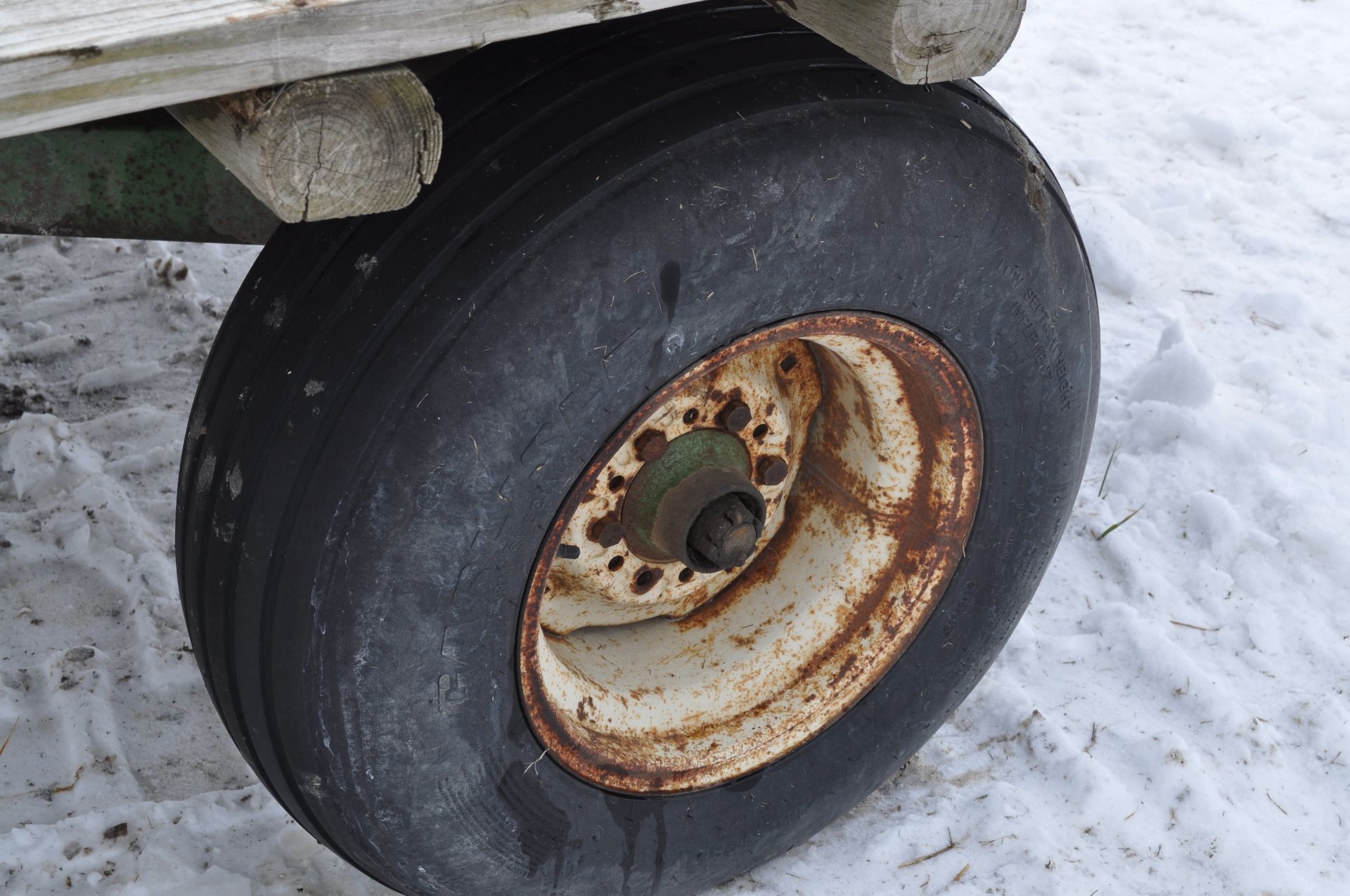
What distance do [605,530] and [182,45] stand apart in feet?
3.33

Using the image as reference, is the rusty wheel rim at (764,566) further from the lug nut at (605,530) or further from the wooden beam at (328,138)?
the wooden beam at (328,138)

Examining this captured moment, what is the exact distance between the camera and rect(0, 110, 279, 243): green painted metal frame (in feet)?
5.45

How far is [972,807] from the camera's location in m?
2.28

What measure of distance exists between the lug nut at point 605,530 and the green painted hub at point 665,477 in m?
0.02

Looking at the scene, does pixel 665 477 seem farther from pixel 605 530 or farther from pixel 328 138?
pixel 328 138

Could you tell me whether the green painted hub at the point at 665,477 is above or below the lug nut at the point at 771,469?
above

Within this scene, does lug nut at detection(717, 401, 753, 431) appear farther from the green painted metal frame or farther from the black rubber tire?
the green painted metal frame

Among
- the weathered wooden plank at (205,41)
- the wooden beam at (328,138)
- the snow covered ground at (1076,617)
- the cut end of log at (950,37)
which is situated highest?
the weathered wooden plank at (205,41)

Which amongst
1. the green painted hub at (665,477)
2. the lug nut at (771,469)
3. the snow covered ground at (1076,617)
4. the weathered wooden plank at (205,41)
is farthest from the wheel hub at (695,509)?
the weathered wooden plank at (205,41)

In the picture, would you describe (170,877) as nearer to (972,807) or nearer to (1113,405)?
(972,807)

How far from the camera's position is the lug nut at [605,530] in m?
1.84

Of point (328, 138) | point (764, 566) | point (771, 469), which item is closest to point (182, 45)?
point (328, 138)

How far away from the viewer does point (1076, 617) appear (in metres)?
2.71

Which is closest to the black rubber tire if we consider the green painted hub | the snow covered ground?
the green painted hub
